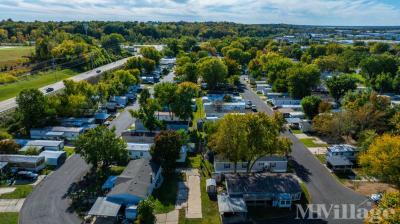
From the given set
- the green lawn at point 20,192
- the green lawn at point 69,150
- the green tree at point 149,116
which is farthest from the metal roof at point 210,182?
the green lawn at point 69,150

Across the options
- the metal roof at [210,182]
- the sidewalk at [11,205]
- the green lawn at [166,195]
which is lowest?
the sidewalk at [11,205]

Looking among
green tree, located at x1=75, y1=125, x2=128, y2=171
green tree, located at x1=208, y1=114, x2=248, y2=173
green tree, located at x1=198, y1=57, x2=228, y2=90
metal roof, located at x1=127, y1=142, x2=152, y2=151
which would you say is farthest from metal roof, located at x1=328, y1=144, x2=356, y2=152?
green tree, located at x1=198, y1=57, x2=228, y2=90

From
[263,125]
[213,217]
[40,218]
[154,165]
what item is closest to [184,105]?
[154,165]

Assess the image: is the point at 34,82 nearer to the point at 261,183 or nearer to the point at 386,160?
the point at 261,183

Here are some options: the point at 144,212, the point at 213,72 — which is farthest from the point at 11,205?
the point at 213,72

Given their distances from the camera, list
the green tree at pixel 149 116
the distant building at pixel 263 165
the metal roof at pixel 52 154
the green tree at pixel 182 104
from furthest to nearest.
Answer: the green tree at pixel 182 104
the green tree at pixel 149 116
the metal roof at pixel 52 154
the distant building at pixel 263 165

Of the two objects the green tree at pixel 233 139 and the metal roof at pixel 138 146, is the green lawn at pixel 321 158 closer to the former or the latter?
the green tree at pixel 233 139

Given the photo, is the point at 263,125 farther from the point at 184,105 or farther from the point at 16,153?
the point at 16,153

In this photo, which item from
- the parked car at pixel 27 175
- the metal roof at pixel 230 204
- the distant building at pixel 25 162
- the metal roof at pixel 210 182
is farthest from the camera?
the distant building at pixel 25 162
